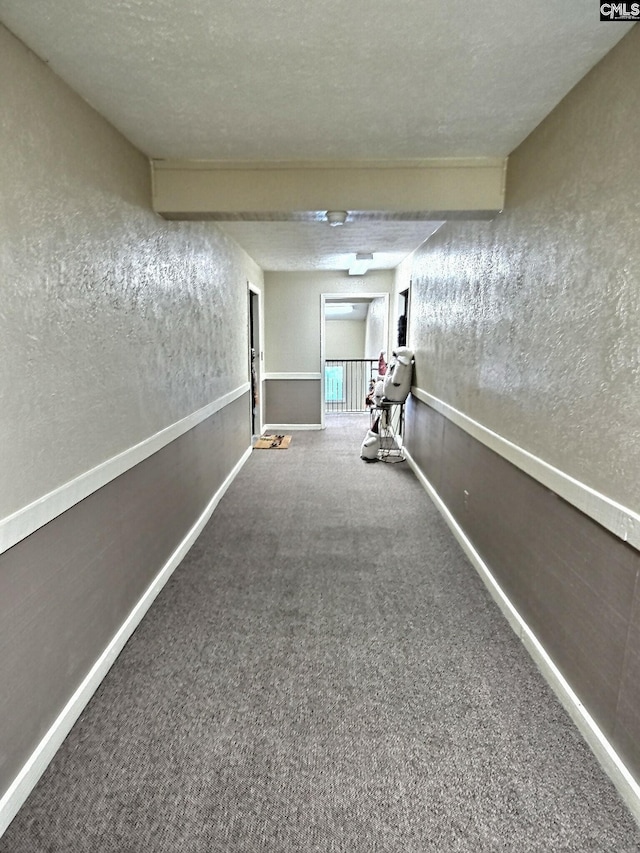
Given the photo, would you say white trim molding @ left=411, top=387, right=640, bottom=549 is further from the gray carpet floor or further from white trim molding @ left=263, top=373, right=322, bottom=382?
white trim molding @ left=263, top=373, right=322, bottom=382

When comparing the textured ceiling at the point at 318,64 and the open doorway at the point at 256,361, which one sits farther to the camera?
the open doorway at the point at 256,361

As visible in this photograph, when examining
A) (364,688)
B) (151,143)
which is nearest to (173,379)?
(151,143)

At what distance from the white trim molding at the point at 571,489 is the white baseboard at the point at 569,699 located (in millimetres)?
686

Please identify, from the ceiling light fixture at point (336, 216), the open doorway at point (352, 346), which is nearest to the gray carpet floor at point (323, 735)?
the ceiling light fixture at point (336, 216)

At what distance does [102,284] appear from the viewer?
6.26ft

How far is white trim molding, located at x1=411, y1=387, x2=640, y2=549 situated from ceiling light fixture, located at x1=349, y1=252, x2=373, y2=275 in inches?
123

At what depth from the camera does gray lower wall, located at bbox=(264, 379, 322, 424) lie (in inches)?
277

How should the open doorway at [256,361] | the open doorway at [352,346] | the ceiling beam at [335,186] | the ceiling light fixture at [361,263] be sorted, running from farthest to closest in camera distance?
the open doorway at [352,346] → the open doorway at [256,361] → the ceiling light fixture at [361,263] → the ceiling beam at [335,186]

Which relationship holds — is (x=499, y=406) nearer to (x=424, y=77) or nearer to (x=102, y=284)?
(x=424, y=77)

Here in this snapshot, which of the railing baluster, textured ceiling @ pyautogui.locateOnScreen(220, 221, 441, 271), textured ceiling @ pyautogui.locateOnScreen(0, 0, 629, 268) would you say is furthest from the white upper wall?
textured ceiling @ pyautogui.locateOnScreen(0, 0, 629, 268)

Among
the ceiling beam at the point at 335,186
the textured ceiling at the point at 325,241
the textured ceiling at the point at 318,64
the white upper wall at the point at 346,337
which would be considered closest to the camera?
the textured ceiling at the point at 318,64

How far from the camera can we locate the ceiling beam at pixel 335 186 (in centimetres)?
238

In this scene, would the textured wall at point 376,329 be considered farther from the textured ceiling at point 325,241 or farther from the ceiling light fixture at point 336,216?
the ceiling light fixture at point 336,216

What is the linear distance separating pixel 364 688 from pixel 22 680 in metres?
1.20
